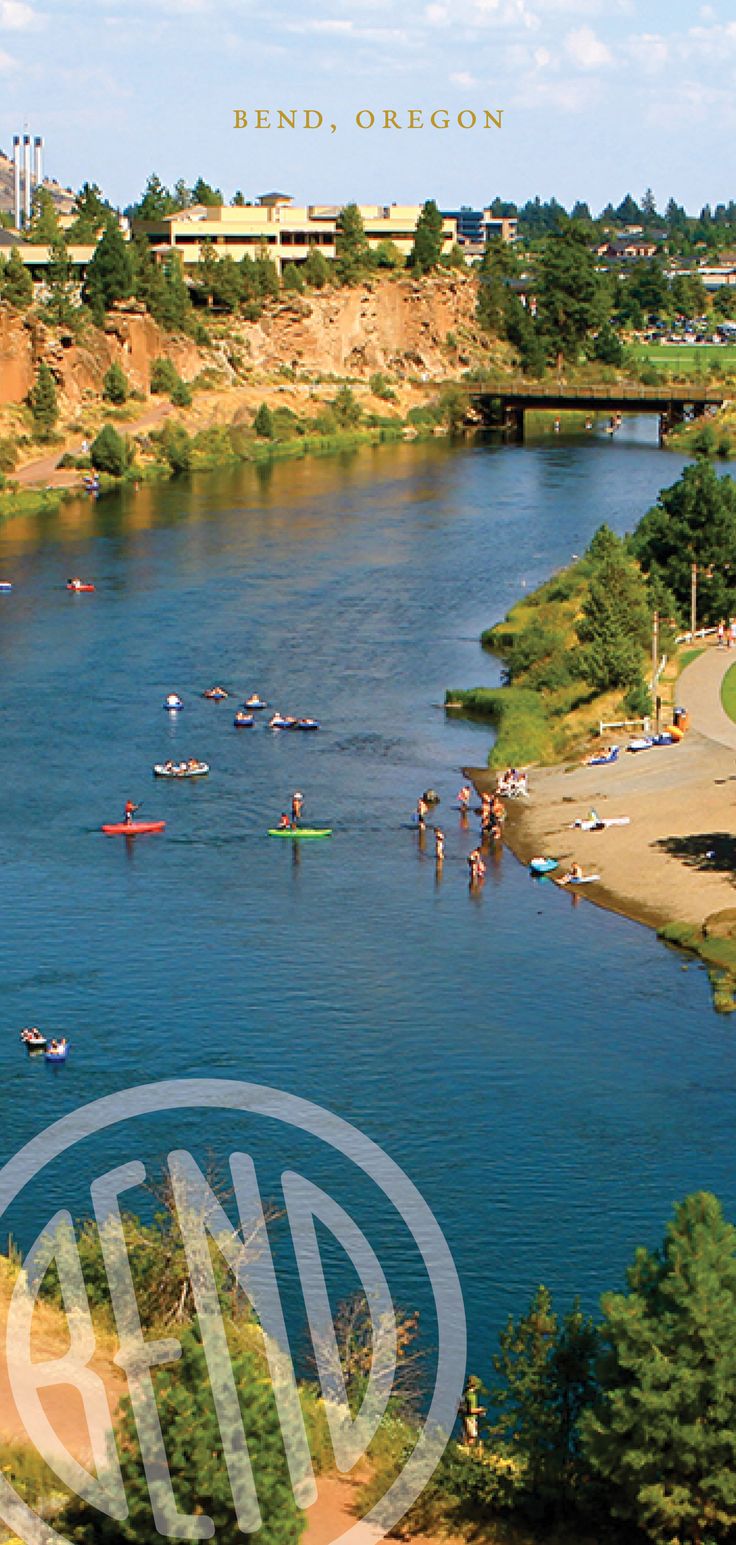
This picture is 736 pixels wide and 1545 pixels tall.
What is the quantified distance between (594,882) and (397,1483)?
3482 centimetres

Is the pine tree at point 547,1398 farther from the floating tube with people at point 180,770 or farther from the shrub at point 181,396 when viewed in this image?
the shrub at point 181,396

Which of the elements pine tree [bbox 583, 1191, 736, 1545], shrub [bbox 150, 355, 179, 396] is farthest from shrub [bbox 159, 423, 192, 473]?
pine tree [bbox 583, 1191, 736, 1545]

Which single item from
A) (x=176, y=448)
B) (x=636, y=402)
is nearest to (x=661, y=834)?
(x=176, y=448)

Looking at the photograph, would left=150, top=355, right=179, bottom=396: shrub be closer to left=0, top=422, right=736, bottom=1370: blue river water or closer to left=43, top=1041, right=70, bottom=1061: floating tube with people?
left=0, top=422, right=736, bottom=1370: blue river water

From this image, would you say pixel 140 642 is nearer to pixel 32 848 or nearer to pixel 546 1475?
pixel 32 848

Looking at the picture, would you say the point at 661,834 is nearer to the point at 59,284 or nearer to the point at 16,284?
the point at 16,284

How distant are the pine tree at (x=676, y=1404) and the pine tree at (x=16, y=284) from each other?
14825 centimetres

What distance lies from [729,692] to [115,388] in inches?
3767

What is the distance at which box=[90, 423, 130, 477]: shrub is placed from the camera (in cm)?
15538

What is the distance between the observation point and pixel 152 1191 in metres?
43.5

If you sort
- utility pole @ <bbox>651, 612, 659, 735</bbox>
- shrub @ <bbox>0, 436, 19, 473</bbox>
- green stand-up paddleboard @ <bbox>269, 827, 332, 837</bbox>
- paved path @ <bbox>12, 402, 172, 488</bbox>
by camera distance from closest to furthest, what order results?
green stand-up paddleboard @ <bbox>269, 827, 332, 837</bbox>
utility pole @ <bbox>651, 612, 659, 735</bbox>
paved path @ <bbox>12, 402, 172, 488</bbox>
shrub @ <bbox>0, 436, 19, 473</bbox>

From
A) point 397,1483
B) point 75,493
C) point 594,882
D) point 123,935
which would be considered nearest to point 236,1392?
point 397,1483

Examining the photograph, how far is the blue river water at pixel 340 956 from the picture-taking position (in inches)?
1820

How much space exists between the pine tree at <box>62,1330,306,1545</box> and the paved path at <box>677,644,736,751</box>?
50.4 meters
